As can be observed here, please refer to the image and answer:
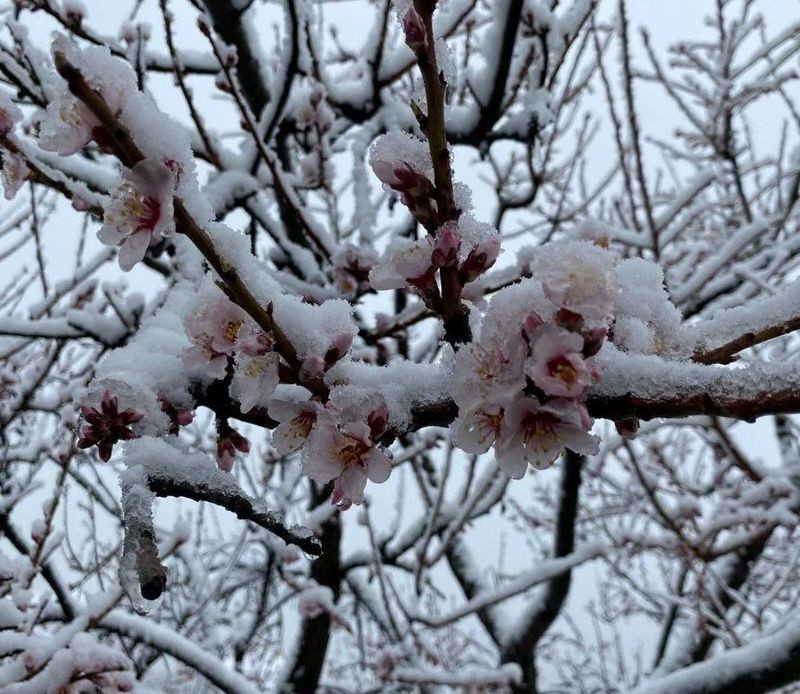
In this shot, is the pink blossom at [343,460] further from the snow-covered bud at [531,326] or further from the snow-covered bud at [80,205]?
the snow-covered bud at [80,205]

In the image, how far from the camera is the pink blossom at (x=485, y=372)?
79 cm

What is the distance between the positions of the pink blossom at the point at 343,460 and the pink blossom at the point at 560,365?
255mm

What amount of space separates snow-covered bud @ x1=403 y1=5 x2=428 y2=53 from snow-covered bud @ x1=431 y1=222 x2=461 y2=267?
0.71ft

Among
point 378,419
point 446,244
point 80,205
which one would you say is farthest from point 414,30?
point 80,205

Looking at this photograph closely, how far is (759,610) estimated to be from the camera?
354 centimetres

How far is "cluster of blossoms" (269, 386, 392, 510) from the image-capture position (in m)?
0.87

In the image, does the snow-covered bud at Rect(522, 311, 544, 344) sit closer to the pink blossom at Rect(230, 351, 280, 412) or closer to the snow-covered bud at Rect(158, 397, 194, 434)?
the pink blossom at Rect(230, 351, 280, 412)

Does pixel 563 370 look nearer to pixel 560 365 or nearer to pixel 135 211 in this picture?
pixel 560 365

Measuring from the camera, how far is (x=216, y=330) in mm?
962

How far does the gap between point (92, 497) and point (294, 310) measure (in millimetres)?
3929

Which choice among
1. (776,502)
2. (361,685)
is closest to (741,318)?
(776,502)

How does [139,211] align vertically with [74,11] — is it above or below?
below

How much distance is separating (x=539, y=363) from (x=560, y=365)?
0.08 ft

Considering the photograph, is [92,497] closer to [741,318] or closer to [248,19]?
[248,19]
